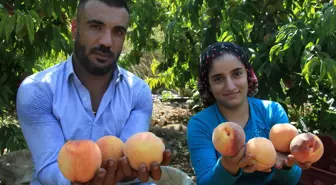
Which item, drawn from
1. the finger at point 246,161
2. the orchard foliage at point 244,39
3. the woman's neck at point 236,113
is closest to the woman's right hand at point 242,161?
the finger at point 246,161

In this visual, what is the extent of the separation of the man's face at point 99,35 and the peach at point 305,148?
0.79 metres

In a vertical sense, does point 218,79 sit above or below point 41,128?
above

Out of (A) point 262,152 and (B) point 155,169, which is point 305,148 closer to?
(A) point 262,152

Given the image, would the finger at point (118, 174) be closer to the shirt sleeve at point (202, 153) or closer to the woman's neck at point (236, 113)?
the shirt sleeve at point (202, 153)

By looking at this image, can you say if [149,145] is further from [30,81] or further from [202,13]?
[202,13]

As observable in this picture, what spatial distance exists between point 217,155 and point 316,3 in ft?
6.39

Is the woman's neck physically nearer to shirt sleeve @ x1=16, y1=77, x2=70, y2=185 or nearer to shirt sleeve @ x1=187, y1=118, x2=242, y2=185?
shirt sleeve @ x1=187, y1=118, x2=242, y2=185

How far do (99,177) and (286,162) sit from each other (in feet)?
2.33

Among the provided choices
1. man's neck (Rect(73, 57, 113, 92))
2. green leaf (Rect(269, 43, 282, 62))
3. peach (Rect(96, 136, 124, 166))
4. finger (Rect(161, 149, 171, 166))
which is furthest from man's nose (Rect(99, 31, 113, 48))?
green leaf (Rect(269, 43, 282, 62))

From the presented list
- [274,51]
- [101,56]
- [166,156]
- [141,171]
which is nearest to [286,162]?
[166,156]

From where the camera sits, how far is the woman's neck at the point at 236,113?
2314mm

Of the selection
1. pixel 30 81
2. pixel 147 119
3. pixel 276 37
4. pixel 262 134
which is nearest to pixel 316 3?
pixel 276 37

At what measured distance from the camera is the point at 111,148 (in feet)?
Result: 5.61

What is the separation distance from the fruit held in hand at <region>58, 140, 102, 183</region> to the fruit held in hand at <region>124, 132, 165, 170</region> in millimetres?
109
